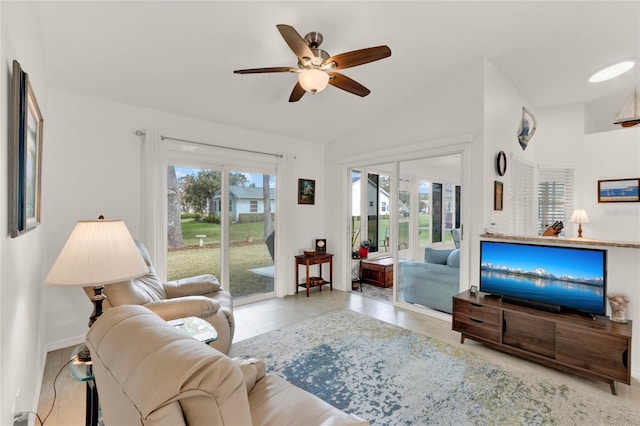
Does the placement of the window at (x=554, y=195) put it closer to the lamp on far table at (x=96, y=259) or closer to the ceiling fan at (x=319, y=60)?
the ceiling fan at (x=319, y=60)

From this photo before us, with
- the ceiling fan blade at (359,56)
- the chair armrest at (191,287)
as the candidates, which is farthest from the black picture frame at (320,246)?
the ceiling fan blade at (359,56)

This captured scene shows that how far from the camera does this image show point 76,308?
2.90m

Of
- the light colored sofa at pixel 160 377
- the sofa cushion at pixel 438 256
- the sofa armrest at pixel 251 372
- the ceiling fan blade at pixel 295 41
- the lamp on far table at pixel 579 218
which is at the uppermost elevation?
the ceiling fan blade at pixel 295 41

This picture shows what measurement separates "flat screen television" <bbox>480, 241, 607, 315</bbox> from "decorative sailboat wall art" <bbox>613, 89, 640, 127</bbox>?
6.00 feet

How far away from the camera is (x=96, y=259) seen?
152 centimetres

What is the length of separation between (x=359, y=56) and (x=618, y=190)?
478 centimetres

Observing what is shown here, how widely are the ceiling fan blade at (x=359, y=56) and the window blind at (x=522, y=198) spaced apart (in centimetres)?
271

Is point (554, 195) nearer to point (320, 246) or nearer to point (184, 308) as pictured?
point (320, 246)

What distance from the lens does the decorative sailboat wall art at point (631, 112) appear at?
3.15 metres

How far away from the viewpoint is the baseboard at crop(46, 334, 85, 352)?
275cm

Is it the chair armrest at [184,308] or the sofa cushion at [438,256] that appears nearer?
the chair armrest at [184,308]

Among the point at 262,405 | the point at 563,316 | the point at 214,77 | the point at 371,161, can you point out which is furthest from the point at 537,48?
the point at 262,405

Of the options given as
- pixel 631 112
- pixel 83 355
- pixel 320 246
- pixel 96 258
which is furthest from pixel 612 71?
pixel 83 355

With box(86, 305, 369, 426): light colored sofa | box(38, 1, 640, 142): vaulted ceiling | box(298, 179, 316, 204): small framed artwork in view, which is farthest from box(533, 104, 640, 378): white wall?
box(86, 305, 369, 426): light colored sofa
